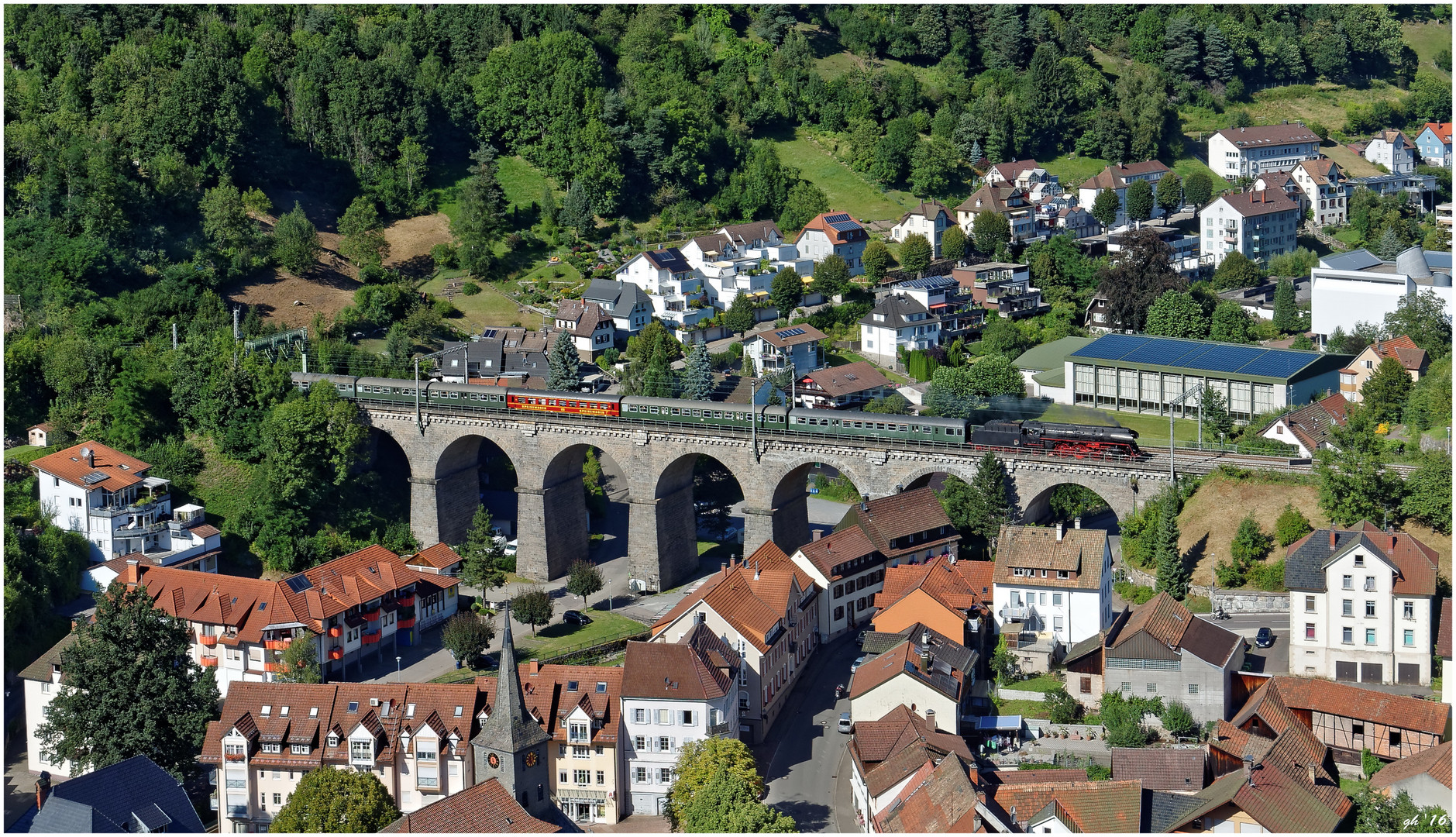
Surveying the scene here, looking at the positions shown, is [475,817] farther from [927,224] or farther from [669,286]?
[927,224]

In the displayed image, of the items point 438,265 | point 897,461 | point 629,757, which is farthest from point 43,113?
point 629,757

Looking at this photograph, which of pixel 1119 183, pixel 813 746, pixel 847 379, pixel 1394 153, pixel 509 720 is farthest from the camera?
pixel 1394 153

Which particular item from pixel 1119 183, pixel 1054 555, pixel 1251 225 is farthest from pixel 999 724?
pixel 1119 183

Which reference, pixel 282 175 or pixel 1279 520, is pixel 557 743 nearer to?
pixel 1279 520

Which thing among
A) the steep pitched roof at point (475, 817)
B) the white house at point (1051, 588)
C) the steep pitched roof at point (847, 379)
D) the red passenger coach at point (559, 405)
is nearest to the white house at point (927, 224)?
the steep pitched roof at point (847, 379)

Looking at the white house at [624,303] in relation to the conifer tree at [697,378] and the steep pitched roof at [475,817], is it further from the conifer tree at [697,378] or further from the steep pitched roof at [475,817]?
the steep pitched roof at [475,817]

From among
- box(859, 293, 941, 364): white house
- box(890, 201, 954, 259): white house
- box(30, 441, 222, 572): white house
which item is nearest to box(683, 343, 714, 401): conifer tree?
box(859, 293, 941, 364): white house
